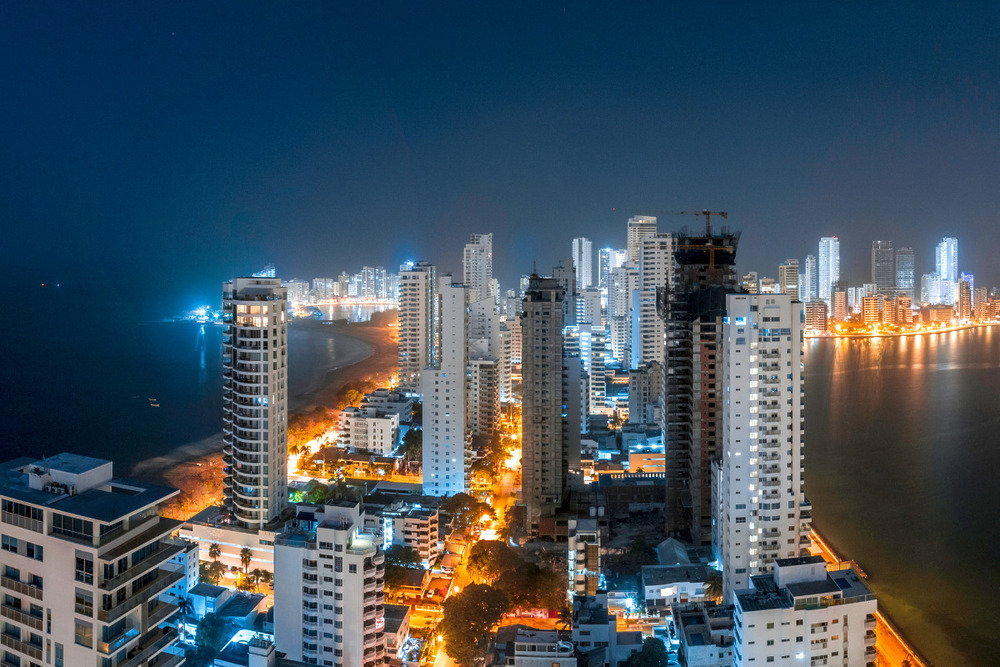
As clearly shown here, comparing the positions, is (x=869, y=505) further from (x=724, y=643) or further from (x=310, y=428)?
(x=310, y=428)

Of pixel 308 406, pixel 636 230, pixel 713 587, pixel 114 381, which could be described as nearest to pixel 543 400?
pixel 713 587

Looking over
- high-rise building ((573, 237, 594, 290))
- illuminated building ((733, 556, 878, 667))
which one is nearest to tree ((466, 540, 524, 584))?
illuminated building ((733, 556, 878, 667))

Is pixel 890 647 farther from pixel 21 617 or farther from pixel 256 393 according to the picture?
pixel 21 617

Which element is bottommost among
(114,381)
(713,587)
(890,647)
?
(890,647)

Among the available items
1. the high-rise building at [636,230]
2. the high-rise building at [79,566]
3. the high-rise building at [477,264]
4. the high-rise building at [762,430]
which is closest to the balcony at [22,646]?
the high-rise building at [79,566]

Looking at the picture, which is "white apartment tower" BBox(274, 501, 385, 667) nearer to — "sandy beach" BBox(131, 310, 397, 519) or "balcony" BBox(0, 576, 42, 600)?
"balcony" BBox(0, 576, 42, 600)

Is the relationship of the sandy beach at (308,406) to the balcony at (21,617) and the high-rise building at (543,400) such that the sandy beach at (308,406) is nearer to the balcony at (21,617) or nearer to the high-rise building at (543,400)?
the high-rise building at (543,400)

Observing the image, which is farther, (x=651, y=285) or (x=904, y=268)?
(x=904, y=268)
